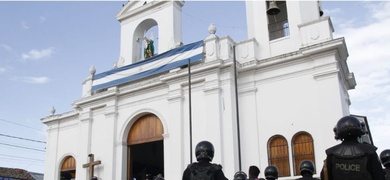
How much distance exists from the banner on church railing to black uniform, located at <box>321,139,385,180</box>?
43.3 feet

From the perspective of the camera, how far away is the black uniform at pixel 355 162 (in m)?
4.41

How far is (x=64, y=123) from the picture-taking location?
22609 millimetres

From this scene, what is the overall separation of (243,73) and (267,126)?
7.93 feet

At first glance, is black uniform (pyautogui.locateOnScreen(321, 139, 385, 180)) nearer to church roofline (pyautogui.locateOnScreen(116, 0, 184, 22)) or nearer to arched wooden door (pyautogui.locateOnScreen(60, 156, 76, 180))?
church roofline (pyautogui.locateOnScreen(116, 0, 184, 22))

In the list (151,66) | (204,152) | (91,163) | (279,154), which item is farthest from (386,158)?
(91,163)

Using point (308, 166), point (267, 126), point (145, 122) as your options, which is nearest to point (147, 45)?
point (145, 122)

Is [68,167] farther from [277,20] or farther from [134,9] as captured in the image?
[277,20]

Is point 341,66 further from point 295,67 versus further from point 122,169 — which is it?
point 122,169

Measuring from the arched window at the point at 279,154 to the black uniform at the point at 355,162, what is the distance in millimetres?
11201

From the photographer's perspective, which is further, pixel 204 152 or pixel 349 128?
pixel 204 152

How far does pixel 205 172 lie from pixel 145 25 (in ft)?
53.5

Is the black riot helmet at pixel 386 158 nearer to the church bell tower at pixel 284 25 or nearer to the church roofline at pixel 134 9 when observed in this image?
the church bell tower at pixel 284 25

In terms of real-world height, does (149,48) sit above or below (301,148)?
above

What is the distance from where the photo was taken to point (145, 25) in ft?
70.5
